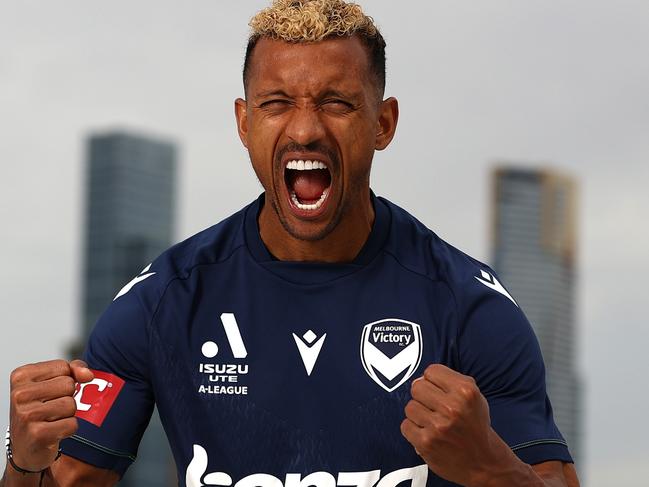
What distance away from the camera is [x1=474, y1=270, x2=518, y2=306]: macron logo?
816 centimetres

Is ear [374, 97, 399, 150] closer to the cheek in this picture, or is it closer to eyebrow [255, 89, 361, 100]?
eyebrow [255, 89, 361, 100]

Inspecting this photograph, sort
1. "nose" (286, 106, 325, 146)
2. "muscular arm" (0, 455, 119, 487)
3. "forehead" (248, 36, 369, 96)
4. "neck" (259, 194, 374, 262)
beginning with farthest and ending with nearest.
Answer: "neck" (259, 194, 374, 262), "muscular arm" (0, 455, 119, 487), "forehead" (248, 36, 369, 96), "nose" (286, 106, 325, 146)

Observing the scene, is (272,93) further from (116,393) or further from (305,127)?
(116,393)

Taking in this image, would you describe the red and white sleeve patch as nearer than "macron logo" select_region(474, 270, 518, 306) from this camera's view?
Yes

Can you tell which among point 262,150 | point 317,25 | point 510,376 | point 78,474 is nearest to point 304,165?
point 262,150

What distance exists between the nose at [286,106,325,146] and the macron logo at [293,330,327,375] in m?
1.08

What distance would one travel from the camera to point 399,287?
8.10 meters

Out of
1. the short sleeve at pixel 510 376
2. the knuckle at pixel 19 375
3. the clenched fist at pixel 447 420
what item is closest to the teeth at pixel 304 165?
the short sleeve at pixel 510 376

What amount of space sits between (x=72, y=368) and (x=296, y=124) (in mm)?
1699

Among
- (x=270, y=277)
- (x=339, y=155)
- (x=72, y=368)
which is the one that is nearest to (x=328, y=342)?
(x=270, y=277)

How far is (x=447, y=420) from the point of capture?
263 inches

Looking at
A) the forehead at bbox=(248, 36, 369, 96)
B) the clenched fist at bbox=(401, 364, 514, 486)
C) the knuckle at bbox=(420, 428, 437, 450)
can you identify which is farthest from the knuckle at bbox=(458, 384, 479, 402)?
the forehead at bbox=(248, 36, 369, 96)

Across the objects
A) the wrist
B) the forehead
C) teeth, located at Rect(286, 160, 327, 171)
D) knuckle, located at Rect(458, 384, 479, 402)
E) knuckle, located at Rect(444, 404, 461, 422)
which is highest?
the forehead

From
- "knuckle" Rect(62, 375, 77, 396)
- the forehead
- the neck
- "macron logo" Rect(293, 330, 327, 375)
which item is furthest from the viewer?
the neck
